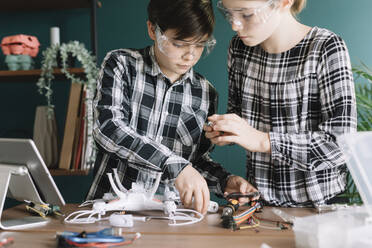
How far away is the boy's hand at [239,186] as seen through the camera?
3.73ft

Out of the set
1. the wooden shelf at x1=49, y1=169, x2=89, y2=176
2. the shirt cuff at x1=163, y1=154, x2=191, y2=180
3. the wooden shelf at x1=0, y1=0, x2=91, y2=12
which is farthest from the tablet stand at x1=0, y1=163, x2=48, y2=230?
the wooden shelf at x1=0, y1=0, x2=91, y2=12

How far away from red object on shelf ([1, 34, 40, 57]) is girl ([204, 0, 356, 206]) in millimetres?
1329

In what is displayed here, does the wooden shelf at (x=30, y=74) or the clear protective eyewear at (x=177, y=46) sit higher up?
the wooden shelf at (x=30, y=74)

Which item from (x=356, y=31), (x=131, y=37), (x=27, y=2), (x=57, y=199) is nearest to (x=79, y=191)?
(x=131, y=37)

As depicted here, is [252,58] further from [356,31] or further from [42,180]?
[356,31]

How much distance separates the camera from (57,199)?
999 millimetres

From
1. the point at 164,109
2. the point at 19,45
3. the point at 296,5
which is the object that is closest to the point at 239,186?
the point at 164,109

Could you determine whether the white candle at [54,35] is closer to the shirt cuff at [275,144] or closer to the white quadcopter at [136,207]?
the white quadcopter at [136,207]

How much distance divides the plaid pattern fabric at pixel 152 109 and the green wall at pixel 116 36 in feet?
2.59

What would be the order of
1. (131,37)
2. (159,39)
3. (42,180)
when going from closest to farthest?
(42,180), (159,39), (131,37)

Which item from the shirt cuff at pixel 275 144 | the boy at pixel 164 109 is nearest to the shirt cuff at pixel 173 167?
the boy at pixel 164 109

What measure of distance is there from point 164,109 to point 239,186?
16.5 inches

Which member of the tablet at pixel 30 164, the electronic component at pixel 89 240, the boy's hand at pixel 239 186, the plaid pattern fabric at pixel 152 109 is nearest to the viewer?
the electronic component at pixel 89 240

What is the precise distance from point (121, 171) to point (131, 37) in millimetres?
1188
